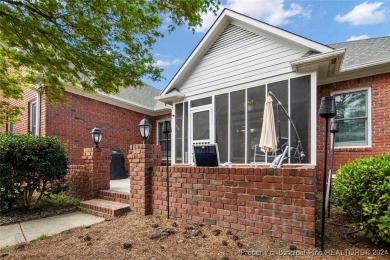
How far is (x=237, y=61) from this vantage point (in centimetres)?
729

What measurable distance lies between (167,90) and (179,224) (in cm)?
598

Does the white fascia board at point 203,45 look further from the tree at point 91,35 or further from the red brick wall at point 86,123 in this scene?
the red brick wall at point 86,123

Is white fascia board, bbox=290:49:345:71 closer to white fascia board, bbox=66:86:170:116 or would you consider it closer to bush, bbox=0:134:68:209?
bush, bbox=0:134:68:209

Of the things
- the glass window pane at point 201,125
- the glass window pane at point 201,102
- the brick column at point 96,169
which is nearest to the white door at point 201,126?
the glass window pane at point 201,125

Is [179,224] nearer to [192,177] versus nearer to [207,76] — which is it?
[192,177]

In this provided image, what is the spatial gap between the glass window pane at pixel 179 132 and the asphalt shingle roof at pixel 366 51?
5355 mm

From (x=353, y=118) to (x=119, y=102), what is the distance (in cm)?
913

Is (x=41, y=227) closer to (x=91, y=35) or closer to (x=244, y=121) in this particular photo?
(x=91, y=35)

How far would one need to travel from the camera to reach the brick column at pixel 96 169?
5.76 meters

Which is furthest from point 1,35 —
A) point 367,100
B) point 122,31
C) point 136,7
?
point 367,100

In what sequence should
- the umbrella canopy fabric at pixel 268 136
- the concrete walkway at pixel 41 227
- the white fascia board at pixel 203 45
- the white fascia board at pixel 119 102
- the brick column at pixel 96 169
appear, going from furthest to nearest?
the white fascia board at pixel 119 102 → the white fascia board at pixel 203 45 → the brick column at pixel 96 169 → the umbrella canopy fabric at pixel 268 136 → the concrete walkway at pixel 41 227

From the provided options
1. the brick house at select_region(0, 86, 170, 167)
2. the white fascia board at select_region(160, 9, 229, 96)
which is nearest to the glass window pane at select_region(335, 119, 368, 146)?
the white fascia board at select_region(160, 9, 229, 96)

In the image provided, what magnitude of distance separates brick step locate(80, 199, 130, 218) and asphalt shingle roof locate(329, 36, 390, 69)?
6.86 metres

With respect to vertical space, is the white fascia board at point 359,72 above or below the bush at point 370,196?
above
